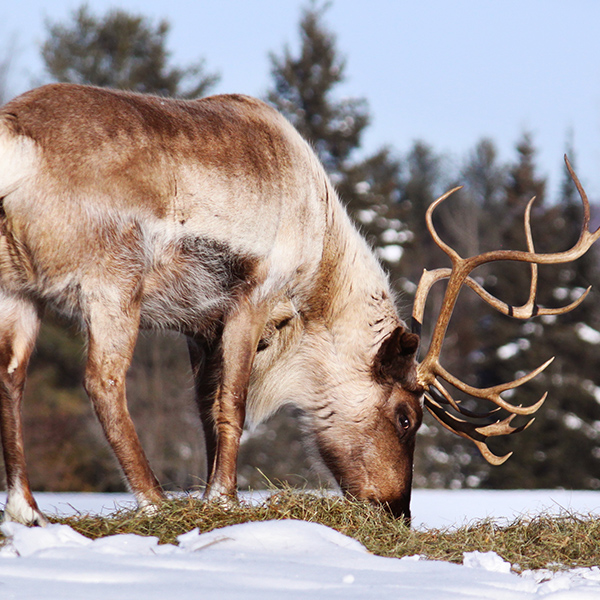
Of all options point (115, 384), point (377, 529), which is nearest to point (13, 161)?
point (115, 384)

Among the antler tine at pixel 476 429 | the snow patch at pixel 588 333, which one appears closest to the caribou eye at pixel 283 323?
the antler tine at pixel 476 429

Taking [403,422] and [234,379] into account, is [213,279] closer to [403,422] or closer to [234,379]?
[234,379]

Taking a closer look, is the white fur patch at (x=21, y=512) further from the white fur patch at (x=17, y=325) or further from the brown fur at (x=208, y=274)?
the white fur patch at (x=17, y=325)

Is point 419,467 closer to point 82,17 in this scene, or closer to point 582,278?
point 582,278

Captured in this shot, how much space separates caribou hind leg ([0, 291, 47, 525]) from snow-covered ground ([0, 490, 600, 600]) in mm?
690

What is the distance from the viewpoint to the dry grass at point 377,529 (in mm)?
3293

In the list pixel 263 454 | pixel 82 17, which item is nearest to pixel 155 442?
pixel 263 454

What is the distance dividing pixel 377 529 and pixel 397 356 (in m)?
1.37

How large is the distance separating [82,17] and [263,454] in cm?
1132

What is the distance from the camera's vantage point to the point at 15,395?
3.90 metres

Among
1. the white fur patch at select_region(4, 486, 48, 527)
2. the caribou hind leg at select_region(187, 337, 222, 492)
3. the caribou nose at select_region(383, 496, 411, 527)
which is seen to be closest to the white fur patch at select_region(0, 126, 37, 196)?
the white fur patch at select_region(4, 486, 48, 527)

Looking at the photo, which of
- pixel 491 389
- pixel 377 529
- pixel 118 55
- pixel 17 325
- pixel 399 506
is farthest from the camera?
pixel 118 55

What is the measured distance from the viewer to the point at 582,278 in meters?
23.8

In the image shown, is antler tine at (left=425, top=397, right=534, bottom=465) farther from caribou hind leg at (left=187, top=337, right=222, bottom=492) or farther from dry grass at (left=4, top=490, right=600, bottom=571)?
caribou hind leg at (left=187, top=337, right=222, bottom=492)
